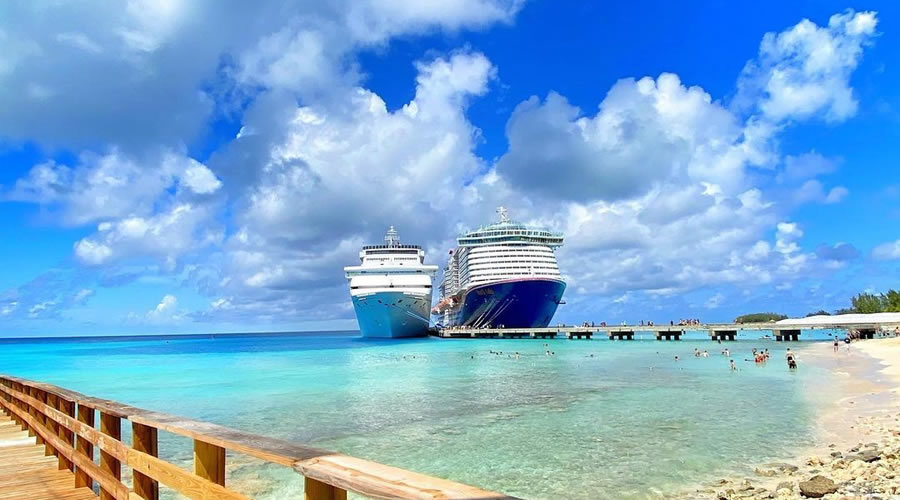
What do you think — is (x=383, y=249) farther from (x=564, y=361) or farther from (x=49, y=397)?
(x=49, y=397)

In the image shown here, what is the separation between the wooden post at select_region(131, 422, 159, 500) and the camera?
11.8ft

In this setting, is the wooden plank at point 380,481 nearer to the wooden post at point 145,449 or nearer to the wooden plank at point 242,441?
the wooden plank at point 242,441

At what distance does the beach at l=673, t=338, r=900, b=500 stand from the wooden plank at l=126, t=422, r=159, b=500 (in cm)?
724

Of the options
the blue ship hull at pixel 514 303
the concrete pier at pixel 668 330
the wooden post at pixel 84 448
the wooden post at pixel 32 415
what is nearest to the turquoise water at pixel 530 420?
the wooden post at pixel 32 415

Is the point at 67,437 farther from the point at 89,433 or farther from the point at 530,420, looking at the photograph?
the point at 530,420

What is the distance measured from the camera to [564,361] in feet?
120

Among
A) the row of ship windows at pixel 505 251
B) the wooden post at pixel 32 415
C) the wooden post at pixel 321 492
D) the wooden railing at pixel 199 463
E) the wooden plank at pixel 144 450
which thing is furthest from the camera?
the row of ship windows at pixel 505 251

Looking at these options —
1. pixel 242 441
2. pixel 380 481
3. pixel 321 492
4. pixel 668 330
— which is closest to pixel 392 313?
pixel 668 330

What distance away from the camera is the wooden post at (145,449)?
361 cm

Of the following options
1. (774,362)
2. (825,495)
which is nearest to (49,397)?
(825,495)

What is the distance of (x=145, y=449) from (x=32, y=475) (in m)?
3.11

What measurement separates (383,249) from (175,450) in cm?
5761

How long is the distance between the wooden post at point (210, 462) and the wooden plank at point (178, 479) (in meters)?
0.07

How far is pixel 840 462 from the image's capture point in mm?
9219
